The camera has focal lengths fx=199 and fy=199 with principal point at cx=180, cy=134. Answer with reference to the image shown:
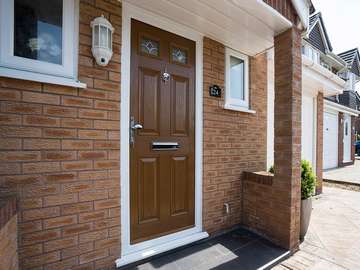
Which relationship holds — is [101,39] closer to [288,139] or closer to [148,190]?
[148,190]

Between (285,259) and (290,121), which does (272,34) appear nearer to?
(290,121)

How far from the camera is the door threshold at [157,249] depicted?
6.50ft

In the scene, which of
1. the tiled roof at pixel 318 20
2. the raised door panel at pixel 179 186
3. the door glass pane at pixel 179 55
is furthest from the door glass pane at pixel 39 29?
the tiled roof at pixel 318 20

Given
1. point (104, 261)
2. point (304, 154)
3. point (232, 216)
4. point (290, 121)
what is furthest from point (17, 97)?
point (304, 154)

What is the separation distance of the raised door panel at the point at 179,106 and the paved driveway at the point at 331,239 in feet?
6.20

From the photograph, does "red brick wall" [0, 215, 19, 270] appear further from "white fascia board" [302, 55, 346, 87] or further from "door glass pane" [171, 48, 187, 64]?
"white fascia board" [302, 55, 346, 87]

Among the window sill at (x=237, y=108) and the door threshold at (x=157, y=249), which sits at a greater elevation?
the window sill at (x=237, y=108)

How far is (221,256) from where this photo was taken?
2.24 m

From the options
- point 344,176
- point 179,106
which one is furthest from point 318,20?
point 179,106

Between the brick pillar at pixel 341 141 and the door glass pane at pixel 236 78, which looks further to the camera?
the brick pillar at pixel 341 141

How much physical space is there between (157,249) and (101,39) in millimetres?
2205

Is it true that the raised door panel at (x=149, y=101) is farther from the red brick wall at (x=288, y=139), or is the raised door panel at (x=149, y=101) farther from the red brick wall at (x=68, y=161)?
the red brick wall at (x=288, y=139)

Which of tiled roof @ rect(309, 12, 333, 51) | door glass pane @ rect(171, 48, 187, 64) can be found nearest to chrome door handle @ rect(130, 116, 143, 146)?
door glass pane @ rect(171, 48, 187, 64)

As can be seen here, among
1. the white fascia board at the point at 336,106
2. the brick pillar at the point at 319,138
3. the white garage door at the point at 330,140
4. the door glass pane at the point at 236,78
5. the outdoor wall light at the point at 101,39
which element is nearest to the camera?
the outdoor wall light at the point at 101,39
